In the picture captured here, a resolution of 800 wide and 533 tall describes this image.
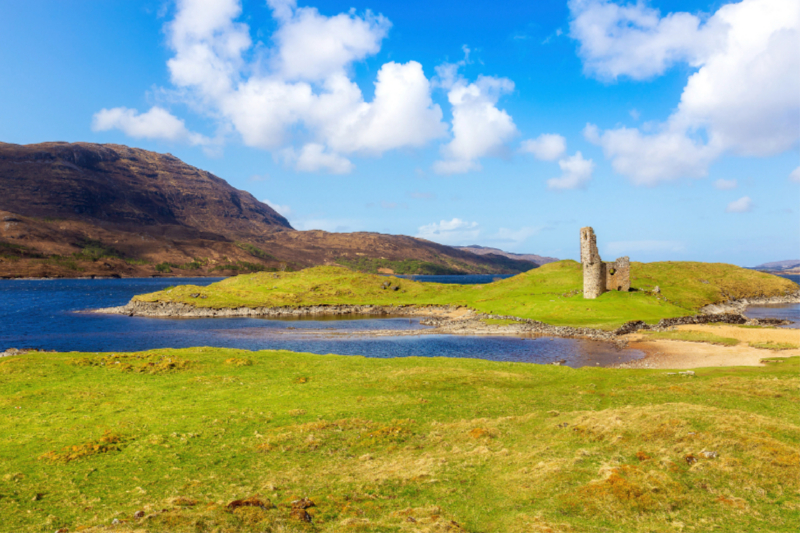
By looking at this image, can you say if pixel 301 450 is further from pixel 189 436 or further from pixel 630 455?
A: pixel 630 455

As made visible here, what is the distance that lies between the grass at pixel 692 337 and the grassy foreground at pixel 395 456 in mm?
36986

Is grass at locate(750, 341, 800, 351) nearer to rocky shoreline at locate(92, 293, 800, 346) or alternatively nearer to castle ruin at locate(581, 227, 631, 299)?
rocky shoreline at locate(92, 293, 800, 346)

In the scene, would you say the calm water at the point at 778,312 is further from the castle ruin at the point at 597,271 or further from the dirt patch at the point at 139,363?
the dirt patch at the point at 139,363

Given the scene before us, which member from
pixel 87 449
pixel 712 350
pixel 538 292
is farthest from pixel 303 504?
pixel 538 292

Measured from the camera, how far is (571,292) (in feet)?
328

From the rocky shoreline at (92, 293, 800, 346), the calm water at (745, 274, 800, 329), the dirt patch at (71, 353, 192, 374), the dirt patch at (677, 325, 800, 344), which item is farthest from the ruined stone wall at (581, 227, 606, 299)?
the dirt patch at (71, 353, 192, 374)

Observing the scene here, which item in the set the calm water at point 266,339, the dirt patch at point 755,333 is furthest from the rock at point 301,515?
the dirt patch at point 755,333

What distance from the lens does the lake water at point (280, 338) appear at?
201ft

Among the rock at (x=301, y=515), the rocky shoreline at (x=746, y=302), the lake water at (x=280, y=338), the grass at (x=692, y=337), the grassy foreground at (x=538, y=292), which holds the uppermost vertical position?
the grassy foreground at (x=538, y=292)

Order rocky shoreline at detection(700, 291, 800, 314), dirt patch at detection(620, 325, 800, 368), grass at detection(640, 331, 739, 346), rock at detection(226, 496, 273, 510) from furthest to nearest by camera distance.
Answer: rocky shoreline at detection(700, 291, 800, 314)
grass at detection(640, 331, 739, 346)
dirt patch at detection(620, 325, 800, 368)
rock at detection(226, 496, 273, 510)

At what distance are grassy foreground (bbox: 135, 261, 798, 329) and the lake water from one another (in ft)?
52.6

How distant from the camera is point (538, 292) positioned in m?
108

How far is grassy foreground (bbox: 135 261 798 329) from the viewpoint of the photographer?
85.9 metres

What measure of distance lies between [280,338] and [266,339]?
248 centimetres
